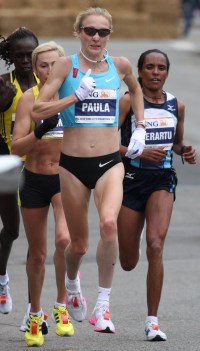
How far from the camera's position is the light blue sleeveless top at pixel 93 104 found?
8086 mm

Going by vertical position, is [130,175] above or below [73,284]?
above

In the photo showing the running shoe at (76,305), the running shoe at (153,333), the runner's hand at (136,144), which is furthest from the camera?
the running shoe at (76,305)

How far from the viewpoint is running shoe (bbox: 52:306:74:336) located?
8.70m

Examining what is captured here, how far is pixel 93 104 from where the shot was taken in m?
8.08

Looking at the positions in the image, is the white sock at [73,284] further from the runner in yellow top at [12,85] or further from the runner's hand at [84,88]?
the runner's hand at [84,88]

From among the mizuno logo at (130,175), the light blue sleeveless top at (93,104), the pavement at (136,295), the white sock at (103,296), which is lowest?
the pavement at (136,295)

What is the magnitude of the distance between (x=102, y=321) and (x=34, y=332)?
0.59 meters

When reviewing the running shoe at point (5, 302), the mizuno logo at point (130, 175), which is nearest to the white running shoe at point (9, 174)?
the mizuno logo at point (130, 175)

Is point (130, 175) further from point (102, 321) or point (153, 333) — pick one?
point (102, 321)

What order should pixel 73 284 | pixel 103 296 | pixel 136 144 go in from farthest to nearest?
pixel 73 284, pixel 136 144, pixel 103 296

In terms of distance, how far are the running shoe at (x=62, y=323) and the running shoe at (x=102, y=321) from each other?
0.57 metres

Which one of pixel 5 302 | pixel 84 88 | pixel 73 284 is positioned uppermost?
pixel 84 88

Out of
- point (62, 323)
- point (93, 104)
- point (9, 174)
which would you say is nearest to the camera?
point (9, 174)

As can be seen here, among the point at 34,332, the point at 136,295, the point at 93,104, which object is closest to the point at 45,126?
the point at 93,104
